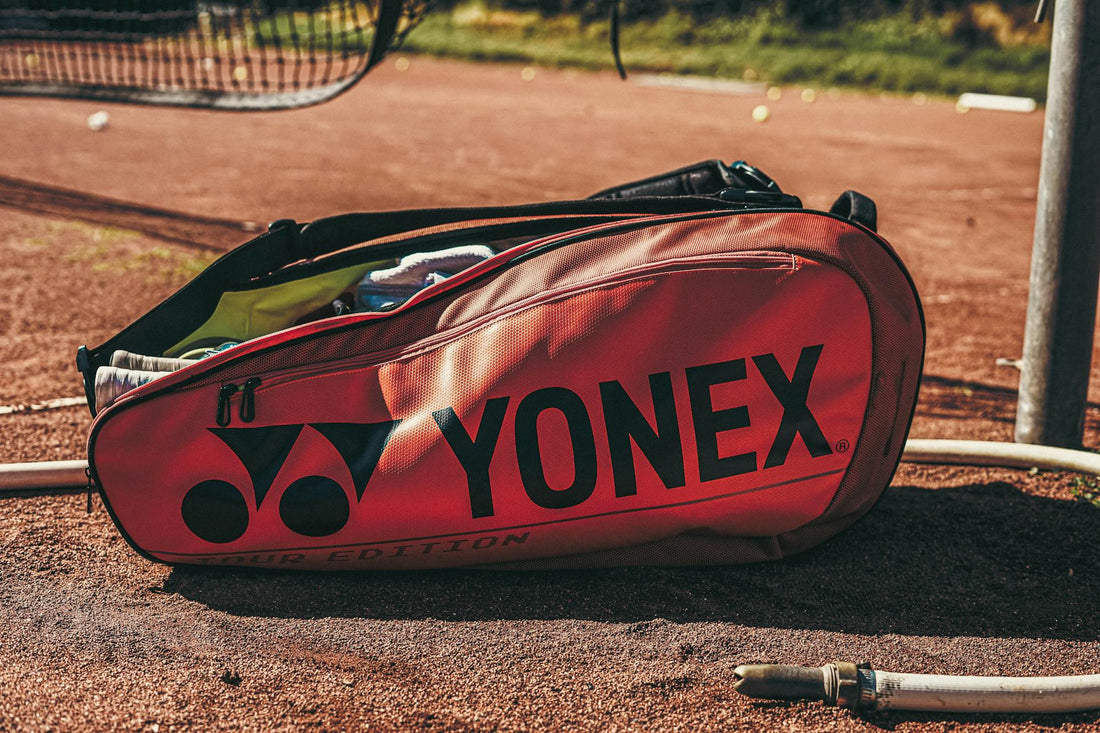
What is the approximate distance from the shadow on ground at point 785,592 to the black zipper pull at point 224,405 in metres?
0.32

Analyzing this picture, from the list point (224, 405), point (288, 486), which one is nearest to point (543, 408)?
point (288, 486)

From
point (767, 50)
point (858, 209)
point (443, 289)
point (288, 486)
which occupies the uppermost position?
point (858, 209)

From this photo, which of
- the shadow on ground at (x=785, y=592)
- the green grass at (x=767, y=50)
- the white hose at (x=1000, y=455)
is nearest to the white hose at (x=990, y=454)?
the white hose at (x=1000, y=455)

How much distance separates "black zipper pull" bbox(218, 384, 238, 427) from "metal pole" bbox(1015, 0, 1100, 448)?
198 centimetres

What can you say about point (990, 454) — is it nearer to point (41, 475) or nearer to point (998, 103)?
point (41, 475)

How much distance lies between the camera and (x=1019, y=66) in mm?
11852

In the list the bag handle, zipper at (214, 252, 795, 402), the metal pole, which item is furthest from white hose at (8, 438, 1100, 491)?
zipper at (214, 252, 795, 402)

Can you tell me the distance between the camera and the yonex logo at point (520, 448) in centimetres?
199

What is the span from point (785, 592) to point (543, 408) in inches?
24.8

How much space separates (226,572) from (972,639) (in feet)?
4.86

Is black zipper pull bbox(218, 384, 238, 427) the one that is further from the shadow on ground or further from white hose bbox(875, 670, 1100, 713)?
white hose bbox(875, 670, 1100, 713)

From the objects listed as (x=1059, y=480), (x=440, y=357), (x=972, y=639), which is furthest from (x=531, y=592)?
(x=1059, y=480)

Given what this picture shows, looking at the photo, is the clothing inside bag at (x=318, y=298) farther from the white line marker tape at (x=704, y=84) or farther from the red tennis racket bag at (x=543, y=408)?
the white line marker tape at (x=704, y=84)

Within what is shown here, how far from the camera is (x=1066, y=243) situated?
259cm
